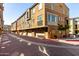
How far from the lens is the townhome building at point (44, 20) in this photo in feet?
10.9

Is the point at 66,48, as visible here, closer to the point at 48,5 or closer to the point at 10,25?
the point at 48,5

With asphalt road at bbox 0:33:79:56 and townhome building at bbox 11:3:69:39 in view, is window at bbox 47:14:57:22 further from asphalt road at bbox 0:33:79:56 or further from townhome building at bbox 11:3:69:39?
asphalt road at bbox 0:33:79:56

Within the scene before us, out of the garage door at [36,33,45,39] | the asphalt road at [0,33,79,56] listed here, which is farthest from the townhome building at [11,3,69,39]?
the asphalt road at [0,33,79,56]

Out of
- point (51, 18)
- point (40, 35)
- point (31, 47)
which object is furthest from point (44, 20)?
point (31, 47)

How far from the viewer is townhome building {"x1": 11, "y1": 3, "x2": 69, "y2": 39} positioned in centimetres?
332

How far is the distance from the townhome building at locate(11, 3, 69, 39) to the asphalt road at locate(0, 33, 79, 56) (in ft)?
0.50

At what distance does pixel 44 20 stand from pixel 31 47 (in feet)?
2.11

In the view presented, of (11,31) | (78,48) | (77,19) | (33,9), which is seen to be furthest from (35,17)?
(78,48)

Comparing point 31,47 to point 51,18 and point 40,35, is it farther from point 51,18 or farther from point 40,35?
point 51,18

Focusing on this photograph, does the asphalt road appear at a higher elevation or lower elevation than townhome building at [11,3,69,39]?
lower

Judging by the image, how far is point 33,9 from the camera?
133 inches

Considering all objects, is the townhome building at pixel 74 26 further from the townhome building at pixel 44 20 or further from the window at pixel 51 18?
the window at pixel 51 18

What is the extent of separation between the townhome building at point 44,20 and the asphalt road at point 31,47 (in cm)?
15

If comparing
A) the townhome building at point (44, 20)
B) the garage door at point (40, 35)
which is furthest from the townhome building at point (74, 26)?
the garage door at point (40, 35)
